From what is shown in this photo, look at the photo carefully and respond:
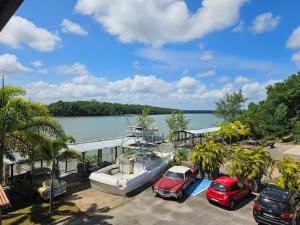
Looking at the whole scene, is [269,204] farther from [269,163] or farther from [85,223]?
[85,223]

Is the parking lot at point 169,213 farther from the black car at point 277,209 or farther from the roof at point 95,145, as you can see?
the roof at point 95,145

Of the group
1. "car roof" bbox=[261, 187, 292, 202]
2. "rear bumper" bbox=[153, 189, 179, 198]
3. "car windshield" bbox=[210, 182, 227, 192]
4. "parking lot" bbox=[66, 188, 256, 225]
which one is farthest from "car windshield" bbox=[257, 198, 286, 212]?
"rear bumper" bbox=[153, 189, 179, 198]

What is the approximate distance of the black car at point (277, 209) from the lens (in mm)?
10781

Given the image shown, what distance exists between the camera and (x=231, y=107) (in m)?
54.5

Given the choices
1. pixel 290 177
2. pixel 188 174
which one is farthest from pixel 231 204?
pixel 290 177

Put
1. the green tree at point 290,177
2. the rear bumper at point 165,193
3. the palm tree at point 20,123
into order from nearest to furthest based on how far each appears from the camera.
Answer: the palm tree at point 20,123 → the green tree at point 290,177 → the rear bumper at point 165,193

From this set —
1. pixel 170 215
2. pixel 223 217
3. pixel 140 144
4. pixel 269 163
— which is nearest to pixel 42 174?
pixel 140 144

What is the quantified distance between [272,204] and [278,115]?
34810mm

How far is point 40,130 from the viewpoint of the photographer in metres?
11.7

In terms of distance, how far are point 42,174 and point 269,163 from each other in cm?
1358

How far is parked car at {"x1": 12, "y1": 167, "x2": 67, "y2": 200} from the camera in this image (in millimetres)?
13839

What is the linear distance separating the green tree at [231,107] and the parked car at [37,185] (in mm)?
43832

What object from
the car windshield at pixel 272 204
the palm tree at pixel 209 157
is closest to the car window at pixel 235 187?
the car windshield at pixel 272 204

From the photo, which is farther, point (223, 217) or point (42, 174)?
point (42, 174)
